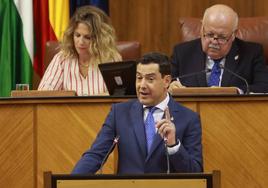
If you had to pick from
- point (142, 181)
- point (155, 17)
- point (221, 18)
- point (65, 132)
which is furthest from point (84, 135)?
point (155, 17)

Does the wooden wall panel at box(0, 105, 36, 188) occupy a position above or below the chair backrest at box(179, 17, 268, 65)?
below

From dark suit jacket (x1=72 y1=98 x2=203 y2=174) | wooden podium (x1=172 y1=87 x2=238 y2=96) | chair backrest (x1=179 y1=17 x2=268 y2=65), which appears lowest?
dark suit jacket (x1=72 y1=98 x2=203 y2=174)

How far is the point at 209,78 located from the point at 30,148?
1.36 meters

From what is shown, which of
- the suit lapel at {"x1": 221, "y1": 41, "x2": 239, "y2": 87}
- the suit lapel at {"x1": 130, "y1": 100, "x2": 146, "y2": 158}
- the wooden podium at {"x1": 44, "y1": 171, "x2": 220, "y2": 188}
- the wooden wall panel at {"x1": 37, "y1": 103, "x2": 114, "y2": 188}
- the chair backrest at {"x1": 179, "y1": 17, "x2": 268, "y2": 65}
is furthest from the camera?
the chair backrest at {"x1": 179, "y1": 17, "x2": 268, "y2": 65}

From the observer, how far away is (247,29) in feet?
19.5

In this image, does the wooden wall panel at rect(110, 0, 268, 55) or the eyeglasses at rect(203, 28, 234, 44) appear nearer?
the eyeglasses at rect(203, 28, 234, 44)

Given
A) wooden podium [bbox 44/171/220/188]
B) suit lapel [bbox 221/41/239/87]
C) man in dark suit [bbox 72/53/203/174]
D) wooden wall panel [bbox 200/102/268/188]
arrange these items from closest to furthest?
wooden podium [bbox 44/171/220/188], man in dark suit [bbox 72/53/203/174], wooden wall panel [bbox 200/102/268/188], suit lapel [bbox 221/41/239/87]

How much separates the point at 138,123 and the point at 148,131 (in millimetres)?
72

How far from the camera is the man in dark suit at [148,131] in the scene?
3959 mm

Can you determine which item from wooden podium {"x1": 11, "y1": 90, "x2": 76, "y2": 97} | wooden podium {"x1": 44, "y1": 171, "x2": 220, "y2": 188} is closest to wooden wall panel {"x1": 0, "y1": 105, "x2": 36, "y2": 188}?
wooden podium {"x1": 11, "y1": 90, "x2": 76, "y2": 97}

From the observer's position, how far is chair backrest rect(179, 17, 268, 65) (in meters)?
5.89

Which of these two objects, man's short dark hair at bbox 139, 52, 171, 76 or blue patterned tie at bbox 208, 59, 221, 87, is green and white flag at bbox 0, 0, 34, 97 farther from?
man's short dark hair at bbox 139, 52, 171, 76

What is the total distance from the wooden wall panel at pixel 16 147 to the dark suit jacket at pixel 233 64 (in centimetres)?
117

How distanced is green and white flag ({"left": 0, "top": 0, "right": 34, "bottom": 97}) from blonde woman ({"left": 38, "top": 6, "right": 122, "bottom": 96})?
2.59 ft
